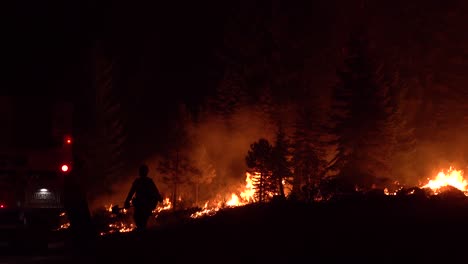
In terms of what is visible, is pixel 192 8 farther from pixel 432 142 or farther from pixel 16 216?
pixel 16 216

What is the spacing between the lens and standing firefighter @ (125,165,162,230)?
15727mm

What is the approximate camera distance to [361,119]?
142 ft

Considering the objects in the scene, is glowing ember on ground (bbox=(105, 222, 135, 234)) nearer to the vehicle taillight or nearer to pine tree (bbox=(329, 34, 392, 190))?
the vehicle taillight

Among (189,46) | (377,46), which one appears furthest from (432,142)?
(189,46)

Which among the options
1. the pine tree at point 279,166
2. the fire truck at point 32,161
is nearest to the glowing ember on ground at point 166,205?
the pine tree at point 279,166

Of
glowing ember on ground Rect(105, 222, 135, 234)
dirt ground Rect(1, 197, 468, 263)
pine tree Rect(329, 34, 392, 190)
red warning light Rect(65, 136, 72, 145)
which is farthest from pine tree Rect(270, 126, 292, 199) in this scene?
dirt ground Rect(1, 197, 468, 263)

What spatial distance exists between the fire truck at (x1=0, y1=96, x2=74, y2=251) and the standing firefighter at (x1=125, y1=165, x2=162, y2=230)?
10.6 feet

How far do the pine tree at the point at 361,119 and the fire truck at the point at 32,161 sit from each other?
Answer: 2644 cm

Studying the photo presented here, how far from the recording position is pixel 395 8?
2904 inches

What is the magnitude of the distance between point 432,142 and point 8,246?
150 ft

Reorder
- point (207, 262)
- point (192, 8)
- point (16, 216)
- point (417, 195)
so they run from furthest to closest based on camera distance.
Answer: point (192, 8) < point (16, 216) < point (417, 195) < point (207, 262)

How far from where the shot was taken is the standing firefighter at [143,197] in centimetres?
1573

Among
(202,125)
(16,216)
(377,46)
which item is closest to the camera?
(16,216)

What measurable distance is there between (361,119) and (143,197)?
95.7 feet
